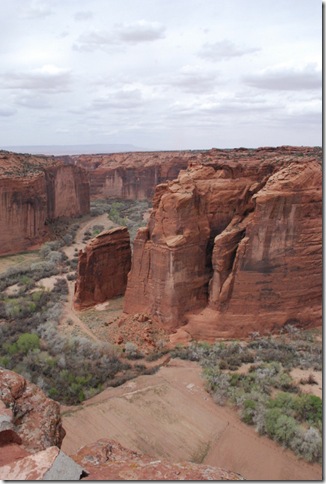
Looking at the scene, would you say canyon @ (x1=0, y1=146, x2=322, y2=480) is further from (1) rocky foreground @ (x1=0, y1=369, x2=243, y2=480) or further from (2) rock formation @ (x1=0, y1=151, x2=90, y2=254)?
(2) rock formation @ (x1=0, y1=151, x2=90, y2=254)

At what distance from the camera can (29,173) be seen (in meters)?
42.6

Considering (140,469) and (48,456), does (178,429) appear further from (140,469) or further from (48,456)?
(48,456)

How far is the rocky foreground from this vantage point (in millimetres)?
4133

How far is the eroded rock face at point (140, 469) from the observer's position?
4.66m

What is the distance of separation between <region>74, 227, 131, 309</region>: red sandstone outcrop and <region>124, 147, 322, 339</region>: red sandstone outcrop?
11.3 feet

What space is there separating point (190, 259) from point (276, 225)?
13.7 feet

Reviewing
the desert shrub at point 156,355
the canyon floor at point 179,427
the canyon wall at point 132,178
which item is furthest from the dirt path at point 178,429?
the canyon wall at point 132,178

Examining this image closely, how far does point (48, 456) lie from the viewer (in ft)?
13.8

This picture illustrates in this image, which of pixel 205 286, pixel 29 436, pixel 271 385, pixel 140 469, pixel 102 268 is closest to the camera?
pixel 140 469

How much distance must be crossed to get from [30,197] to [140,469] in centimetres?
3867

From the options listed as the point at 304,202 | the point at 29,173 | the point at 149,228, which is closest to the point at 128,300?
the point at 149,228

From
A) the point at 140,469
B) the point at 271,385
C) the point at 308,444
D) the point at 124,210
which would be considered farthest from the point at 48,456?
the point at 124,210

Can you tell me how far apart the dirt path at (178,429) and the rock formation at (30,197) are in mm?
27254

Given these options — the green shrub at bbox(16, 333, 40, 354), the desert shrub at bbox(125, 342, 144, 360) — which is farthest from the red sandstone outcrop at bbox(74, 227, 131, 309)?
the desert shrub at bbox(125, 342, 144, 360)
